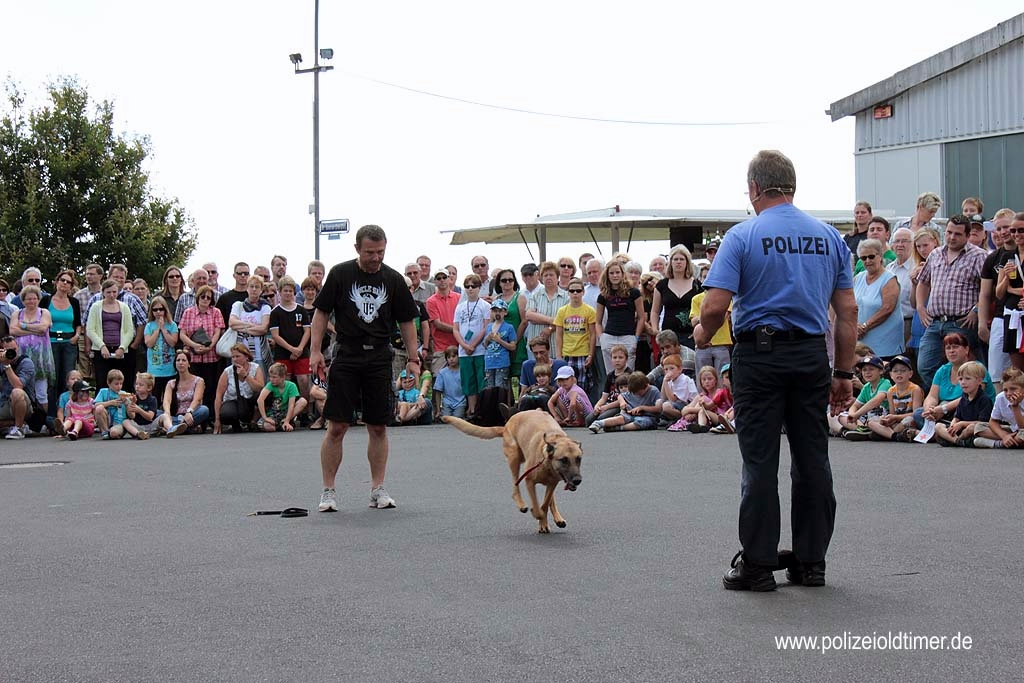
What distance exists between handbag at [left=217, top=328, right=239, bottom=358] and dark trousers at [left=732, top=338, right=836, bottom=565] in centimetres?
1365

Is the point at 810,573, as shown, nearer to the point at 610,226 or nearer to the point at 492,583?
the point at 492,583

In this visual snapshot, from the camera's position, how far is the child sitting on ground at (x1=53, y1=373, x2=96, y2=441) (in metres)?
18.4

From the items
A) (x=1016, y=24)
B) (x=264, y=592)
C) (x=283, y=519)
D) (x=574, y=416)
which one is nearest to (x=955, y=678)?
(x=264, y=592)

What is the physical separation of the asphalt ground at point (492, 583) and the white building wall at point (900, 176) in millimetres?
17478

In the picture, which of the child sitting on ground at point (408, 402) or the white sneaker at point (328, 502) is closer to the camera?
the white sneaker at point (328, 502)

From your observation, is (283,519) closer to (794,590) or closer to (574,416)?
(794,590)

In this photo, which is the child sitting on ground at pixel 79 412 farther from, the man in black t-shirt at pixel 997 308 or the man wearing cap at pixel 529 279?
the man in black t-shirt at pixel 997 308

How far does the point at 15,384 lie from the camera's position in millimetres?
18656

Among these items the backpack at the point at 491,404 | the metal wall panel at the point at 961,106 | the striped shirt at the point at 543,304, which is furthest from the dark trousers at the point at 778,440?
the metal wall panel at the point at 961,106

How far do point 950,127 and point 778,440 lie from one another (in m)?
23.1

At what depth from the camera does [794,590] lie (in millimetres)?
6152

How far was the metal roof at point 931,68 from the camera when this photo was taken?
26203 mm

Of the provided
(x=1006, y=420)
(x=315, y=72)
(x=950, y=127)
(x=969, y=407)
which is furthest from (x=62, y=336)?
(x=950, y=127)

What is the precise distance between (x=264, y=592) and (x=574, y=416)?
428 inches
